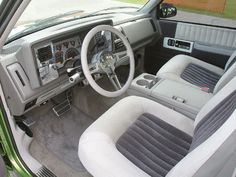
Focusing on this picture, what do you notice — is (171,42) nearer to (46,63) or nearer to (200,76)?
(200,76)

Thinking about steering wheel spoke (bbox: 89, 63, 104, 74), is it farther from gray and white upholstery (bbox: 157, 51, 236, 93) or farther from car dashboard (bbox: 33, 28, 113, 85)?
gray and white upholstery (bbox: 157, 51, 236, 93)

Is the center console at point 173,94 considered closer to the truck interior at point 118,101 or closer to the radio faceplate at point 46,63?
the truck interior at point 118,101

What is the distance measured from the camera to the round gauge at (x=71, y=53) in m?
1.76

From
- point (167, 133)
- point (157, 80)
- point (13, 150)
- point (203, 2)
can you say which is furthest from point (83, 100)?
point (203, 2)

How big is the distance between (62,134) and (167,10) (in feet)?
4.96

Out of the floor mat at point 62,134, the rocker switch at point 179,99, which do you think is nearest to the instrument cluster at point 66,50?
the floor mat at point 62,134

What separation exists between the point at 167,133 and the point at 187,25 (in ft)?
4.65

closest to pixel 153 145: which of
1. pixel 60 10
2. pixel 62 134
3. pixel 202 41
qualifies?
pixel 62 134

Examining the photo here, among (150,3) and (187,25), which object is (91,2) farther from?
(187,25)

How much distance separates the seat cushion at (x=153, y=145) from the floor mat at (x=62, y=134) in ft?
2.16

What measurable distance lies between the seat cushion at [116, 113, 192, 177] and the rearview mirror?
4.65 ft

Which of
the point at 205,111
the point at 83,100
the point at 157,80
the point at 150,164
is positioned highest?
the point at 205,111

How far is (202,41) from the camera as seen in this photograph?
254 cm

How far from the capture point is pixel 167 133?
1.50 meters
